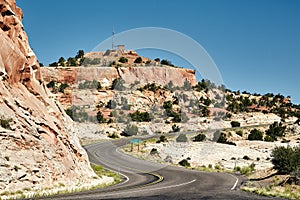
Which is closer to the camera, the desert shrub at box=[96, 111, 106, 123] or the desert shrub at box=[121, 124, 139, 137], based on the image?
the desert shrub at box=[121, 124, 139, 137]

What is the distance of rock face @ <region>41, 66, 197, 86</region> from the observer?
9781 cm

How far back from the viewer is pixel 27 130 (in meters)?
16.6

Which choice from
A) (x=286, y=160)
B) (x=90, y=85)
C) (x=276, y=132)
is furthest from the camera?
(x=90, y=85)

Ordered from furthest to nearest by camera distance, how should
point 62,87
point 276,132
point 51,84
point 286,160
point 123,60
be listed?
point 123,60, point 51,84, point 62,87, point 276,132, point 286,160

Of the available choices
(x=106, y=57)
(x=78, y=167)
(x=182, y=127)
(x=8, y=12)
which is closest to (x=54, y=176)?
(x=78, y=167)

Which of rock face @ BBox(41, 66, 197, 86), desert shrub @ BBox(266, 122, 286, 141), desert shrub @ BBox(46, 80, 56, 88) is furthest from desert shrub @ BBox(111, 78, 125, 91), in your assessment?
desert shrub @ BBox(266, 122, 286, 141)

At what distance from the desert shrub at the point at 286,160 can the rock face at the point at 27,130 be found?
1529 centimetres

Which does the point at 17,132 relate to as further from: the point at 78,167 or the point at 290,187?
the point at 290,187

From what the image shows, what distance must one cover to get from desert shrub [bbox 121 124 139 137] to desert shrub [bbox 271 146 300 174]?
42.9 meters

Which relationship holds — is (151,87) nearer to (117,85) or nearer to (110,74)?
(117,85)

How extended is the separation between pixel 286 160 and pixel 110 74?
80642mm

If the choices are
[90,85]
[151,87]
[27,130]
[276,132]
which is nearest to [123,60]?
[151,87]

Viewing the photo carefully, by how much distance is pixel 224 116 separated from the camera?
93500 mm

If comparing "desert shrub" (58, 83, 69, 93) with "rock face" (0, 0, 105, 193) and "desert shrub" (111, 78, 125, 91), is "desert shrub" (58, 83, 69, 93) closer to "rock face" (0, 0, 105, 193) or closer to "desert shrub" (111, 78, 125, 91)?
"desert shrub" (111, 78, 125, 91)
